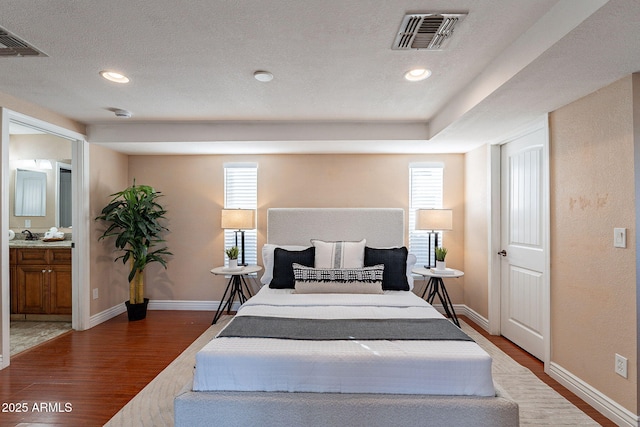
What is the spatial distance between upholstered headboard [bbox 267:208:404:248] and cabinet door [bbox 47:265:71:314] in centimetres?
253

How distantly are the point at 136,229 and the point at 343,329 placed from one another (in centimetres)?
317

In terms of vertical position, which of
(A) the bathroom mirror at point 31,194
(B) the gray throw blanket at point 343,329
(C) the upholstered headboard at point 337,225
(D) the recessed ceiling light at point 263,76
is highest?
(D) the recessed ceiling light at point 263,76

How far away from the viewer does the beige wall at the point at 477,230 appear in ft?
12.8

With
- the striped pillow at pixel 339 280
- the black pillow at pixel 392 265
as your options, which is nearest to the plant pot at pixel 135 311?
the striped pillow at pixel 339 280

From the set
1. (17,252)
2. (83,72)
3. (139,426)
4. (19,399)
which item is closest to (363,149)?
(83,72)

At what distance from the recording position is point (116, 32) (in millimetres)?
1951

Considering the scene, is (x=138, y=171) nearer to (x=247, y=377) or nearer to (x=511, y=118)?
(x=247, y=377)

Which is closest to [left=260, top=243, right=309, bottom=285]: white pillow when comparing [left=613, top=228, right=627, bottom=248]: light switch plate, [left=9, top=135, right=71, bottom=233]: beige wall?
[left=613, top=228, right=627, bottom=248]: light switch plate

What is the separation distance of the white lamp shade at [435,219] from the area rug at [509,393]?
1521 millimetres

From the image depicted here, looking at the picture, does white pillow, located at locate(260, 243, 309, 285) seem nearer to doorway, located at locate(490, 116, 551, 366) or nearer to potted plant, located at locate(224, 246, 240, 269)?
potted plant, located at locate(224, 246, 240, 269)

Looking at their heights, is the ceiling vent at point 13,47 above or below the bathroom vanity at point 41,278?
above

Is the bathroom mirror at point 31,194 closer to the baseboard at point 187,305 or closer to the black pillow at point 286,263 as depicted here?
the baseboard at point 187,305

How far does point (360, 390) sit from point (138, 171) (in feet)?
14.1

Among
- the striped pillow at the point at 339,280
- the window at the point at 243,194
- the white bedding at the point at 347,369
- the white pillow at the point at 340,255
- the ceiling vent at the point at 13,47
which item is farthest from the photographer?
the window at the point at 243,194
